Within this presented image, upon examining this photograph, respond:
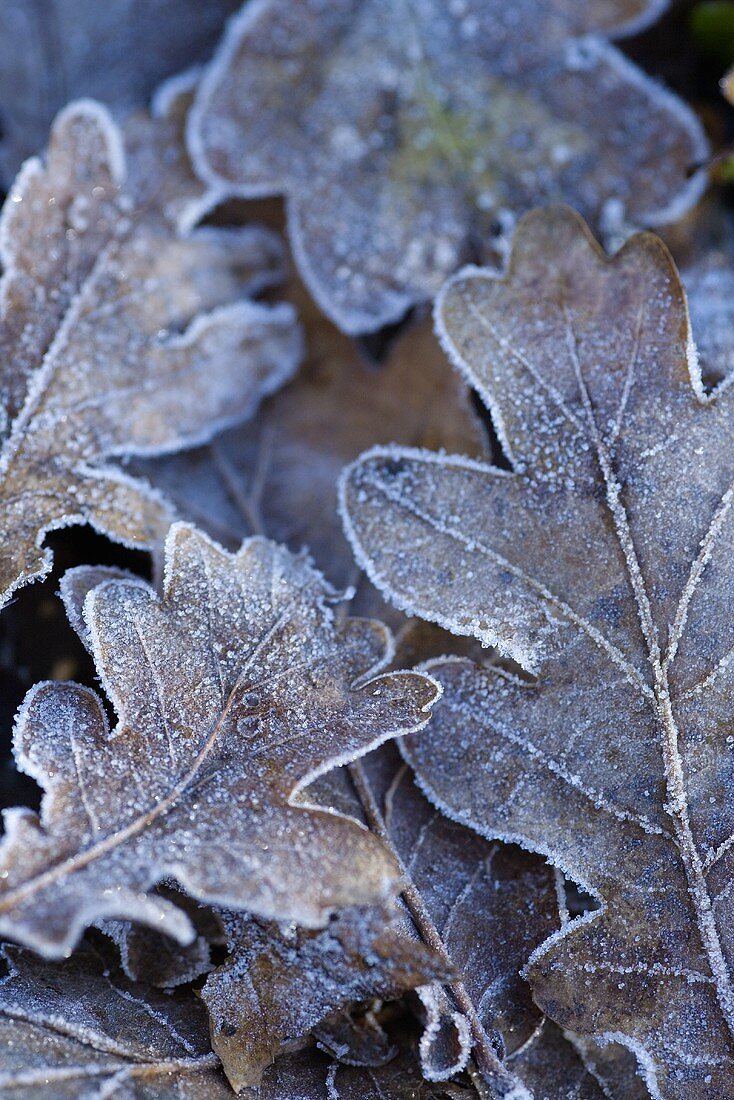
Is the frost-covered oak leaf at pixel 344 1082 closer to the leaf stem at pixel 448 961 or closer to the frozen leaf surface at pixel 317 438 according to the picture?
the leaf stem at pixel 448 961

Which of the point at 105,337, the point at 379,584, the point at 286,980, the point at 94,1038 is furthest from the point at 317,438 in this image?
the point at 94,1038

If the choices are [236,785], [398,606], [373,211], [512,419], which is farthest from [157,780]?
[373,211]

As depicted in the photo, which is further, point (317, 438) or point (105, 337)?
point (317, 438)

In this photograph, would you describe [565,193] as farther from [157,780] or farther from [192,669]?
[157,780]

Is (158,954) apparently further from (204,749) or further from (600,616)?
(600,616)

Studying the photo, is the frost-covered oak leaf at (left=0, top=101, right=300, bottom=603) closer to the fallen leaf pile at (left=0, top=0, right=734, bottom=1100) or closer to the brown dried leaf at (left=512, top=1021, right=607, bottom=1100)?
the fallen leaf pile at (left=0, top=0, right=734, bottom=1100)

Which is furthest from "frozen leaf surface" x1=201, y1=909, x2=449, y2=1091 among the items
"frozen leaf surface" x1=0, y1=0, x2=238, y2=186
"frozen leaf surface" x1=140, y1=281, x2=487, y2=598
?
"frozen leaf surface" x1=0, y1=0, x2=238, y2=186

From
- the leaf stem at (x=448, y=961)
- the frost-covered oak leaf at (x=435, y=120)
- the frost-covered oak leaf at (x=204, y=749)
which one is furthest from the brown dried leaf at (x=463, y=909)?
the frost-covered oak leaf at (x=435, y=120)
